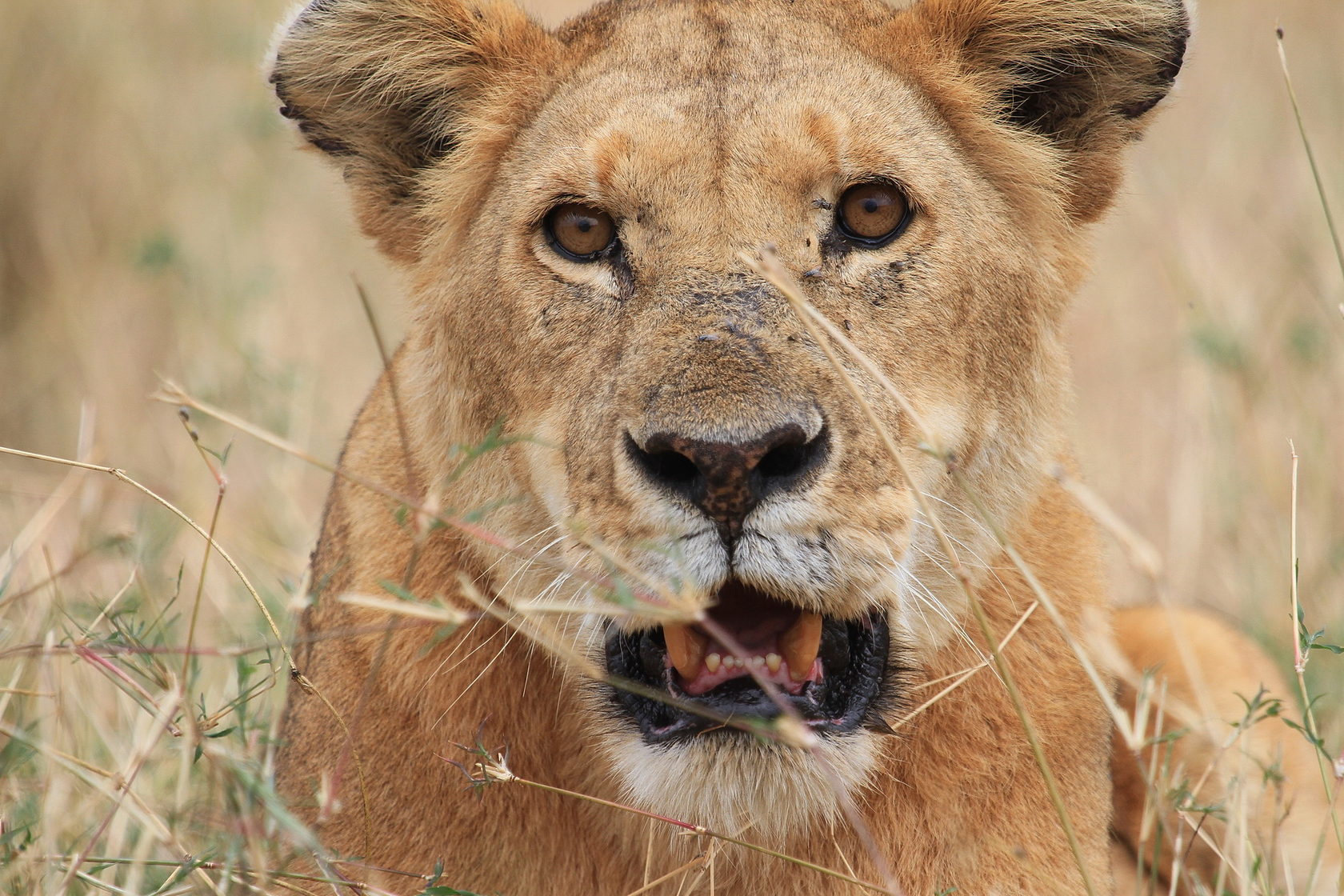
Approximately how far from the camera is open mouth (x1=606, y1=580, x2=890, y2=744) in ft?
8.43

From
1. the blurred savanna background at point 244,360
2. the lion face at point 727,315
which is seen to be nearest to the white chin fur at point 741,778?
the lion face at point 727,315

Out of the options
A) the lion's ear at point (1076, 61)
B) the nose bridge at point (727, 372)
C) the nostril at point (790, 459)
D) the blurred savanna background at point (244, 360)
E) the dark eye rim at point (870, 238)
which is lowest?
the blurred savanna background at point (244, 360)

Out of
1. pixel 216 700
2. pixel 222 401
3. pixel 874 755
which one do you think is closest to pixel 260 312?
pixel 222 401

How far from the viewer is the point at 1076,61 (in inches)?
129

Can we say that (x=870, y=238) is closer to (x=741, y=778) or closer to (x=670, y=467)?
(x=670, y=467)

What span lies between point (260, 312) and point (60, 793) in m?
4.03

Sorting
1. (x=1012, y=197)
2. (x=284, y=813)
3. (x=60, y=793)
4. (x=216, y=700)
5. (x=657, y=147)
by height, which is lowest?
(x=216, y=700)

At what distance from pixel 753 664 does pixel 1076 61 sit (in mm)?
1610

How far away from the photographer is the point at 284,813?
6.78 feet

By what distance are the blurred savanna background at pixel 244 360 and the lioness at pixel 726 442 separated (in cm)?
27

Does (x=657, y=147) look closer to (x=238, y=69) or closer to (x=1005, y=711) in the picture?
(x=1005, y=711)

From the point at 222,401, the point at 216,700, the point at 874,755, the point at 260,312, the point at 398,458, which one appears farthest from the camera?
the point at 260,312

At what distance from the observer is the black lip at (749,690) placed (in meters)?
2.58

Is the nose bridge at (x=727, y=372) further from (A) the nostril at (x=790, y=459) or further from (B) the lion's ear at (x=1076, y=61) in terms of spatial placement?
(B) the lion's ear at (x=1076, y=61)
